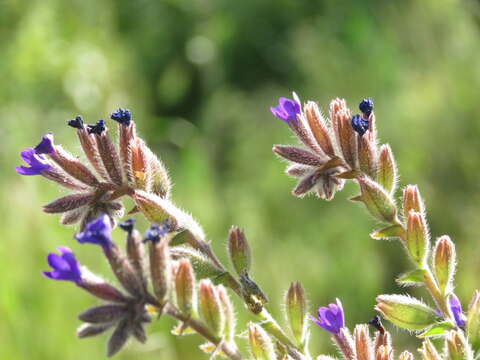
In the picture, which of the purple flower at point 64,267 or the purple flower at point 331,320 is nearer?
the purple flower at point 64,267

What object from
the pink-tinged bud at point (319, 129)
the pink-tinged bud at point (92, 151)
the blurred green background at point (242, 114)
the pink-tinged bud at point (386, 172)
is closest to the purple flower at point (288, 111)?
the pink-tinged bud at point (319, 129)

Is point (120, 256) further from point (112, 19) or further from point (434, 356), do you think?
point (112, 19)

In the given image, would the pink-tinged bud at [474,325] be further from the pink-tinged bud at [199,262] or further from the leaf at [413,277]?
the pink-tinged bud at [199,262]

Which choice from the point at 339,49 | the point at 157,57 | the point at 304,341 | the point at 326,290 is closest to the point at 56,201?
the point at 304,341

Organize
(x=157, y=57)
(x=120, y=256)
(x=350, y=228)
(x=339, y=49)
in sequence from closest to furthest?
(x=120, y=256) → (x=350, y=228) → (x=339, y=49) → (x=157, y=57)

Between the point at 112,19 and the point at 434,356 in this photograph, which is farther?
the point at 112,19

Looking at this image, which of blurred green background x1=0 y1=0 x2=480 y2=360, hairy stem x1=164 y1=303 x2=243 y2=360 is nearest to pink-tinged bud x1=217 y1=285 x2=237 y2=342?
hairy stem x1=164 y1=303 x2=243 y2=360

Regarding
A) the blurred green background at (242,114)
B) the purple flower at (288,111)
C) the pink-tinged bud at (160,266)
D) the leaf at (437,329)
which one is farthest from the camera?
the blurred green background at (242,114)
